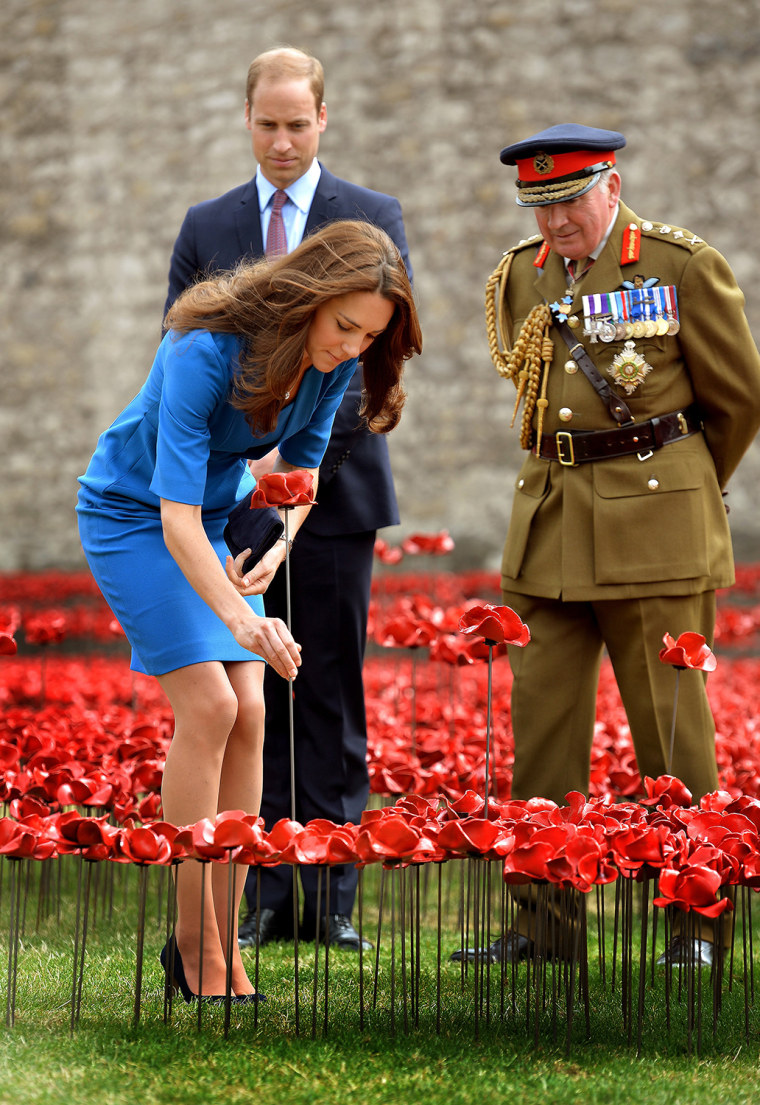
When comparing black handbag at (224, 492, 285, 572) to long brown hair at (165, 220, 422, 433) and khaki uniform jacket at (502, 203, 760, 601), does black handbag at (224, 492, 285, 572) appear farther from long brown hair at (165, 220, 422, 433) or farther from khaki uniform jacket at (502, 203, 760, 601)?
khaki uniform jacket at (502, 203, 760, 601)

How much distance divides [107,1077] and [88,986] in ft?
2.23

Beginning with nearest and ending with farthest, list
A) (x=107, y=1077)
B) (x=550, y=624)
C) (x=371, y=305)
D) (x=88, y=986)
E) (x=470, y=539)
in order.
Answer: (x=107, y=1077)
(x=371, y=305)
(x=88, y=986)
(x=550, y=624)
(x=470, y=539)

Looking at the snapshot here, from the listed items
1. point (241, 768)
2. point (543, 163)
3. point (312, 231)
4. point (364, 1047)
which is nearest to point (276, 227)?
point (312, 231)

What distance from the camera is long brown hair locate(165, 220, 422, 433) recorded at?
2.52m

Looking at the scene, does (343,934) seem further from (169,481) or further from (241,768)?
(169,481)

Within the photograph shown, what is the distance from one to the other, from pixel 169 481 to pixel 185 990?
1073 millimetres

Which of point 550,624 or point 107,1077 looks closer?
point 107,1077

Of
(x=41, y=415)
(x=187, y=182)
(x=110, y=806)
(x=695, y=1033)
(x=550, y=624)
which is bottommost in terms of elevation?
(x=695, y=1033)

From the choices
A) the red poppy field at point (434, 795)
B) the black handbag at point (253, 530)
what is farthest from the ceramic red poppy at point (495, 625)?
the black handbag at point (253, 530)

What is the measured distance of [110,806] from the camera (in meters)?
3.16

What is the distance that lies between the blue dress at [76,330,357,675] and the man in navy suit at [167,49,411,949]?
2.75 ft

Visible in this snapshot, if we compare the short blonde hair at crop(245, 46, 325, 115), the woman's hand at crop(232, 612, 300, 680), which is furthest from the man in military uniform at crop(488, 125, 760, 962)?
the woman's hand at crop(232, 612, 300, 680)

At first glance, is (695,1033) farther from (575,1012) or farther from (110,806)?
(110,806)

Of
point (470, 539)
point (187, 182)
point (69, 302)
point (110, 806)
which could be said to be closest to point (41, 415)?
point (69, 302)
